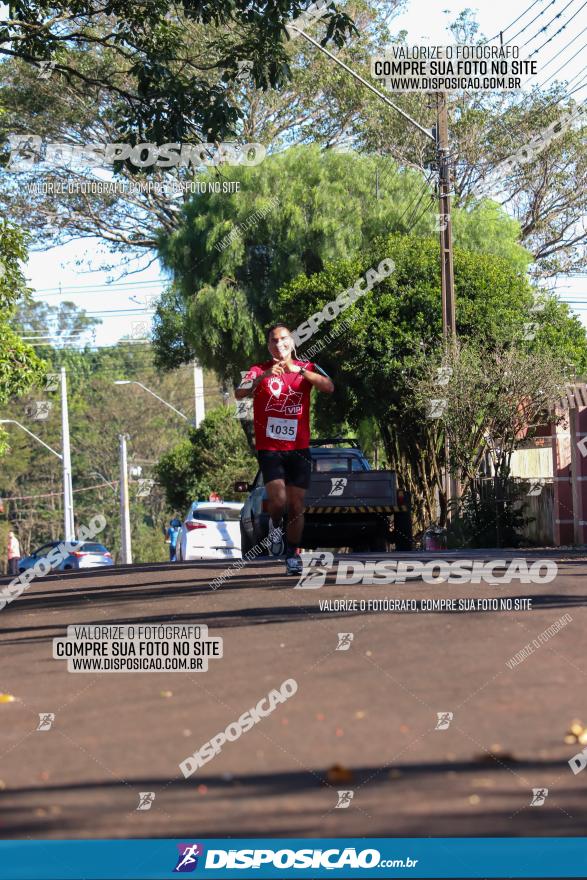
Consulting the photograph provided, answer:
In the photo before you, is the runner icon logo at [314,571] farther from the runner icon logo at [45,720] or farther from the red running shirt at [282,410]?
the runner icon logo at [45,720]

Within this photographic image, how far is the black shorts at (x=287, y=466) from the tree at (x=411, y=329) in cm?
1554

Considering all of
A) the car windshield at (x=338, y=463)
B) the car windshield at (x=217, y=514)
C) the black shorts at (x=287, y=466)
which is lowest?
the car windshield at (x=217, y=514)

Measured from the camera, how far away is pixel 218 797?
4.54 meters

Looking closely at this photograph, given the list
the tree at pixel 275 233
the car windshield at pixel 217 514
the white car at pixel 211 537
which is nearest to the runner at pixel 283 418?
the white car at pixel 211 537

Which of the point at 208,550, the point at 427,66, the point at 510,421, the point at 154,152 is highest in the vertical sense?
the point at 427,66

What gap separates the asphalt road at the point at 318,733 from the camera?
428 centimetres

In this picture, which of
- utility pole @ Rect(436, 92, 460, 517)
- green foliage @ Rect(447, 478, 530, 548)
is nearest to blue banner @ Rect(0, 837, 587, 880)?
green foliage @ Rect(447, 478, 530, 548)

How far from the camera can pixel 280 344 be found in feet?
36.7

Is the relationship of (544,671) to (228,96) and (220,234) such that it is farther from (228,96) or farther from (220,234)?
(220,234)

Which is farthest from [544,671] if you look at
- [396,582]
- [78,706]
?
[396,582]

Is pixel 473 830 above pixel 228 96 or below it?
below

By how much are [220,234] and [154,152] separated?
22.5m

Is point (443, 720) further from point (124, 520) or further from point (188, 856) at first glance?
point (124, 520)

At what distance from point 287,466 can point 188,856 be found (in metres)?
7.56
